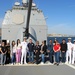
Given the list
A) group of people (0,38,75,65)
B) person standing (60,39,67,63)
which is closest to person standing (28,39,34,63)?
group of people (0,38,75,65)

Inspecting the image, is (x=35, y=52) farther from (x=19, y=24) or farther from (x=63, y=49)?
(x=19, y=24)

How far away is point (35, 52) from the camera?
11312 millimetres

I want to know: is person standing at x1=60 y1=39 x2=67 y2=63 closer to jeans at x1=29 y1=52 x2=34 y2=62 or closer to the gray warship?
jeans at x1=29 y1=52 x2=34 y2=62

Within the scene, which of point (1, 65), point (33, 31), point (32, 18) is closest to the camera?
point (1, 65)

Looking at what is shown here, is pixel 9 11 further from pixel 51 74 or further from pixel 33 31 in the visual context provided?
pixel 51 74

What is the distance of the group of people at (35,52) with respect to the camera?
36.4 feet

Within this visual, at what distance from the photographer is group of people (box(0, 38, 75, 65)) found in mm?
11086

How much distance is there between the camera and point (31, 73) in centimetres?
860

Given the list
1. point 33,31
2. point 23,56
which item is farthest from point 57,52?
point 33,31


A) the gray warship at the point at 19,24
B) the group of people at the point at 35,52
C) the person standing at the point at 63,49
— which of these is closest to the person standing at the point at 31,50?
the group of people at the point at 35,52

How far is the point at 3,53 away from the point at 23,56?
89cm

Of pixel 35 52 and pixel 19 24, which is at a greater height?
pixel 19 24

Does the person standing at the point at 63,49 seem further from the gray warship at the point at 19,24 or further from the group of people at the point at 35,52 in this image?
the gray warship at the point at 19,24

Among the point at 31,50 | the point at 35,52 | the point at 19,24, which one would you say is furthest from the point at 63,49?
the point at 19,24
